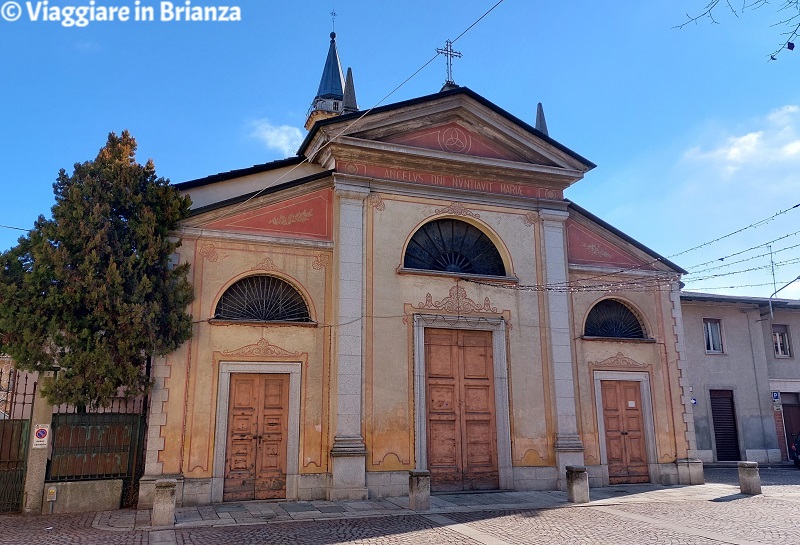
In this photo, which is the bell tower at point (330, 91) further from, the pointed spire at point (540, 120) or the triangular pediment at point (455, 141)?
the triangular pediment at point (455, 141)

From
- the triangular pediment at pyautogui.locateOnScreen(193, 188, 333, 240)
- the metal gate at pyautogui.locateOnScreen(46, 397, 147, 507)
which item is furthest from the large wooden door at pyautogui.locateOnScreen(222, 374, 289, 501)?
the triangular pediment at pyautogui.locateOnScreen(193, 188, 333, 240)

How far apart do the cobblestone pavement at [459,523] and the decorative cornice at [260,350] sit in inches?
111

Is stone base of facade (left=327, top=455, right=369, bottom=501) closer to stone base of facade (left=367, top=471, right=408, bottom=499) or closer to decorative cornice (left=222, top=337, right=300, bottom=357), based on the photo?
stone base of facade (left=367, top=471, right=408, bottom=499)

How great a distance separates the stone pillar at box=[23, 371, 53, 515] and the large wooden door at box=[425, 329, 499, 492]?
714 centimetres

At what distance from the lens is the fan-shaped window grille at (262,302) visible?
42.0 feet

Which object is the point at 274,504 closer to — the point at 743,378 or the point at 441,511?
the point at 441,511

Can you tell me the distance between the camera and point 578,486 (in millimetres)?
12141

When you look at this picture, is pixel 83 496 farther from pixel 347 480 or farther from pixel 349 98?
pixel 349 98

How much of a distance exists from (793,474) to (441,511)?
516 inches

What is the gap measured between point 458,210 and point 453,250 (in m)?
0.95

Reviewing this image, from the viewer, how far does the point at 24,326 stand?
35.5 ft

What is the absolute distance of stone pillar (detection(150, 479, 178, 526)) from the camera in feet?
31.8

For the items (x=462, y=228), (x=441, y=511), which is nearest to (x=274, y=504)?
(x=441, y=511)

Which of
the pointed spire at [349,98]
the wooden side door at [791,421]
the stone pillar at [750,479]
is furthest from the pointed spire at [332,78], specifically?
the stone pillar at [750,479]
